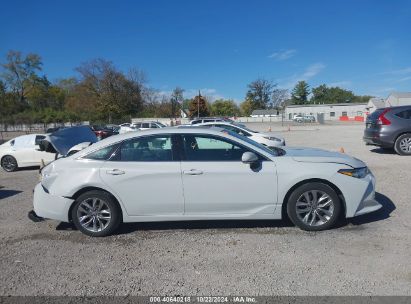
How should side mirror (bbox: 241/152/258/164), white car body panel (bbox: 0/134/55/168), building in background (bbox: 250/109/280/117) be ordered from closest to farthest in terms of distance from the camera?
side mirror (bbox: 241/152/258/164)
white car body panel (bbox: 0/134/55/168)
building in background (bbox: 250/109/280/117)

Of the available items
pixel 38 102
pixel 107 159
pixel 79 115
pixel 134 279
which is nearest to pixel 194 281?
pixel 134 279

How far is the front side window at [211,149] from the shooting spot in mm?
4758

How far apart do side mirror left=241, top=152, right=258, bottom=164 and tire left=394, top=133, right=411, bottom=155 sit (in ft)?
29.0

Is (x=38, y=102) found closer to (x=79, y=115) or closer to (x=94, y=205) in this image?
(x=79, y=115)

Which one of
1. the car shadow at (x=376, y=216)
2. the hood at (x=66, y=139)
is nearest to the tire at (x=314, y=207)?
the car shadow at (x=376, y=216)

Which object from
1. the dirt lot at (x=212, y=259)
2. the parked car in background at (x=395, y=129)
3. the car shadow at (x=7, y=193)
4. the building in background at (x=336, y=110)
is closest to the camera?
the dirt lot at (x=212, y=259)

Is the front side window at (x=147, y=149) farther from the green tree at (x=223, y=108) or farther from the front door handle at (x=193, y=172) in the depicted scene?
the green tree at (x=223, y=108)

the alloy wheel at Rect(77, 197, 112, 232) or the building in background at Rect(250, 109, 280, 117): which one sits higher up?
the alloy wheel at Rect(77, 197, 112, 232)

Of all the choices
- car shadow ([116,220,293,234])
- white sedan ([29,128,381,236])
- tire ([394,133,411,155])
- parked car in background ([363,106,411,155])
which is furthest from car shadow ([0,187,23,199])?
tire ([394,133,411,155])

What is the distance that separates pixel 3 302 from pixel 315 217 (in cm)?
386

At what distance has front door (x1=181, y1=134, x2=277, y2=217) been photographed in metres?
4.64

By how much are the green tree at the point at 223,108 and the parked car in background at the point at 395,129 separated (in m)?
104

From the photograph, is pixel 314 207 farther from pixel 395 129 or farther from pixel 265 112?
pixel 265 112

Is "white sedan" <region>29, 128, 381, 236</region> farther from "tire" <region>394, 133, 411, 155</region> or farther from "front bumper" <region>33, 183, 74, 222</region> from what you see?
"tire" <region>394, 133, 411, 155</region>
